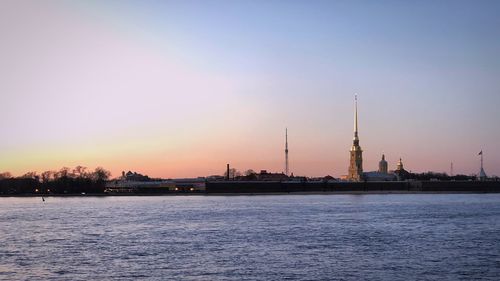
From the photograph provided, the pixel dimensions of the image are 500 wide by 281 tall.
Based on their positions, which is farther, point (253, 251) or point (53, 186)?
point (53, 186)

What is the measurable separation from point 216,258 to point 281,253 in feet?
12.0

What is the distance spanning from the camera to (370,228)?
52000 mm

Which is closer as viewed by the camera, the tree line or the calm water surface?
the calm water surface

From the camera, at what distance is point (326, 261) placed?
32188 millimetres

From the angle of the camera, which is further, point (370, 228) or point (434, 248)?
point (370, 228)

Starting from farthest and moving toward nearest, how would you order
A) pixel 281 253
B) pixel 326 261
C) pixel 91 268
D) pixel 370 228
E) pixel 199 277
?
pixel 370 228 < pixel 281 253 < pixel 326 261 < pixel 91 268 < pixel 199 277

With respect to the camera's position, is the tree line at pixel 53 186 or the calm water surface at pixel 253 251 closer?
the calm water surface at pixel 253 251

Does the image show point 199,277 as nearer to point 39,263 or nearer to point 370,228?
point 39,263

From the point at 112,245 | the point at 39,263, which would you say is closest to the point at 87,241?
the point at 112,245

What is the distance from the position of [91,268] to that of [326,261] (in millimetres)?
10174

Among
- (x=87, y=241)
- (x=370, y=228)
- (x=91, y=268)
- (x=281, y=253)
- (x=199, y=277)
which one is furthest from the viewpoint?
(x=370, y=228)

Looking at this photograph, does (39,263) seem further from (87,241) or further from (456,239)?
(456,239)

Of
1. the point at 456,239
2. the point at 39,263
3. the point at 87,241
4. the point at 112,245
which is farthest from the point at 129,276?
the point at 456,239

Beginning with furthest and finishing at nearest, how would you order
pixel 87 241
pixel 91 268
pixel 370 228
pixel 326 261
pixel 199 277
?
1. pixel 370 228
2. pixel 87 241
3. pixel 326 261
4. pixel 91 268
5. pixel 199 277
